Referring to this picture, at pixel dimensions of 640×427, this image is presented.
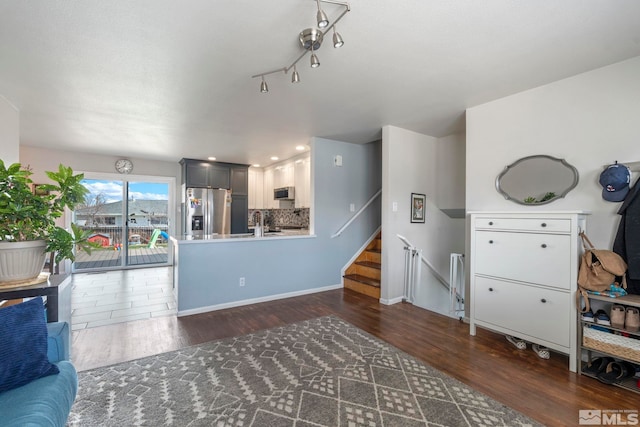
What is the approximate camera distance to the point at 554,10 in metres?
1.62

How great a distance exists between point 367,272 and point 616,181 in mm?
3126

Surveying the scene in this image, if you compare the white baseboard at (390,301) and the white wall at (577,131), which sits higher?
the white wall at (577,131)

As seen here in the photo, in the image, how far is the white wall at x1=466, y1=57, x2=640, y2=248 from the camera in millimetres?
2182

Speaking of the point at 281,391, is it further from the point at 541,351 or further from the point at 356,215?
the point at 356,215

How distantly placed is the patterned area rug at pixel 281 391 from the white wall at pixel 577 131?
181cm

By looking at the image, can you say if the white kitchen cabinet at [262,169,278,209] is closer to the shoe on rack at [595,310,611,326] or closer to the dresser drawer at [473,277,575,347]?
the dresser drawer at [473,277,575,347]

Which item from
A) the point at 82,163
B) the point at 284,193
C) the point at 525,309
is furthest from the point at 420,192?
the point at 82,163

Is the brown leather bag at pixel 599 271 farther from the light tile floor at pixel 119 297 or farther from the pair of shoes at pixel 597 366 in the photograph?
the light tile floor at pixel 119 297

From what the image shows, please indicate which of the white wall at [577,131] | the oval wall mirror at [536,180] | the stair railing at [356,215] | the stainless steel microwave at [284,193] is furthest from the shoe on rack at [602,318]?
the stainless steel microwave at [284,193]

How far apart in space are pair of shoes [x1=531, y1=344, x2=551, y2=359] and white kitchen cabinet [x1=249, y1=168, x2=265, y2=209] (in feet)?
19.3

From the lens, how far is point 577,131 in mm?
2410

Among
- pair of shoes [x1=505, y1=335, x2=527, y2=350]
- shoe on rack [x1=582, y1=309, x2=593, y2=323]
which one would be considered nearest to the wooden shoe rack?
shoe on rack [x1=582, y1=309, x2=593, y2=323]

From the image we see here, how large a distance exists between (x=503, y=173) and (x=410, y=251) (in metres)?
1.56

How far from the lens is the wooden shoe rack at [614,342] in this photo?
74.2 inches
